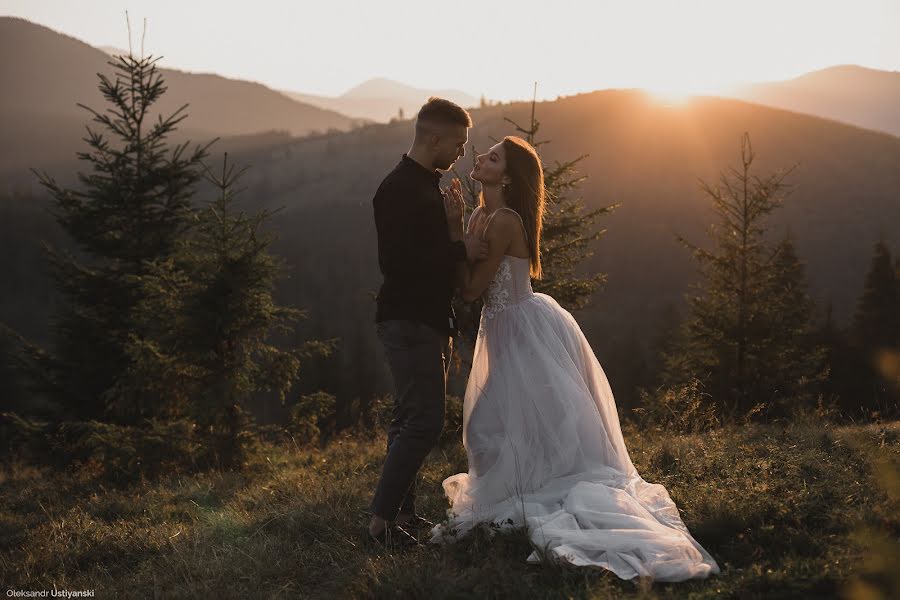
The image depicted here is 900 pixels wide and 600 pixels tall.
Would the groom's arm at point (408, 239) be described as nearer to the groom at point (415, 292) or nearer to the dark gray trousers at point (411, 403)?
the groom at point (415, 292)

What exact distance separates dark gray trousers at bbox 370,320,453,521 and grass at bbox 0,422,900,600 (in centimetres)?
41

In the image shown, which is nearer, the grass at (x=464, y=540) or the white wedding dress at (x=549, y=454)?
the grass at (x=464, y=540)

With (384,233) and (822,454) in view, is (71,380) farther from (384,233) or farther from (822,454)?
(822,454)

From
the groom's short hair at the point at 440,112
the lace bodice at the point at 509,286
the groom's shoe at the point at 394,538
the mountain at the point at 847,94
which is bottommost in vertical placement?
the groom's shoe at the point at 394,538

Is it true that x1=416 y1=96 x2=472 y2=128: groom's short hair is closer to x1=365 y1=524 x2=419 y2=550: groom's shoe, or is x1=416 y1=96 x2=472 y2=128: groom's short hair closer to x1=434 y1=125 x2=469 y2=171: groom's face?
x1=434 y1=125 x2=469 y2=171: groom's face

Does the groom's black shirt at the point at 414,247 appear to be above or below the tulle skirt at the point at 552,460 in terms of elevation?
above

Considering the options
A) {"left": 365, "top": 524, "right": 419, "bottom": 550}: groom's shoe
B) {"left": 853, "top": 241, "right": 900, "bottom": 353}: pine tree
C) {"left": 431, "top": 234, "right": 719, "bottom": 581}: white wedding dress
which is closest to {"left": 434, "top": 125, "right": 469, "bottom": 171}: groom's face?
{"left": 431, "top": 234, "right": 719, "bottom": 581}: white wedding dress

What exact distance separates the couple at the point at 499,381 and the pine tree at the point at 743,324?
371 inches

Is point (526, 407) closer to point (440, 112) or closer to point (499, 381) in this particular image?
point (499, 381)

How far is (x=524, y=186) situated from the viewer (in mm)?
5082

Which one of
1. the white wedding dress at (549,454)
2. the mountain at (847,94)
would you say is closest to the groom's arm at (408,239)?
the white wedding dress at (549,454)

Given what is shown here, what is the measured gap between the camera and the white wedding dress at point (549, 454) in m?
3.94

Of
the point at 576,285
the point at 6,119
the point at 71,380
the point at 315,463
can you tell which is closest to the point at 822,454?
the point at 576,285

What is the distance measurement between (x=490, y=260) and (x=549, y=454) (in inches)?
57.4
